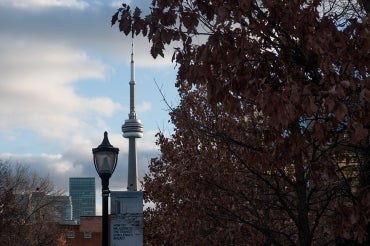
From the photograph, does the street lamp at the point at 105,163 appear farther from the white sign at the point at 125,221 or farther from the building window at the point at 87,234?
the building window at the point at 87,234

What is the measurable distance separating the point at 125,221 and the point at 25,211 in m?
50.5

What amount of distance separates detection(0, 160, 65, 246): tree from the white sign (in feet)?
126

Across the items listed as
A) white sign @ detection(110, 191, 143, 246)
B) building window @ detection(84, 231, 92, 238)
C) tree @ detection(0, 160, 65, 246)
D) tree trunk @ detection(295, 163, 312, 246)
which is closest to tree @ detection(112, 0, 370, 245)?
tree trunk @ detection(295, 163, 312, 246)

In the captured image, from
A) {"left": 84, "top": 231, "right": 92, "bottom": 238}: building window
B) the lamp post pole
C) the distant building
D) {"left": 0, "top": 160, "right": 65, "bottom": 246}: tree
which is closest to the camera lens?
the lamp post pole

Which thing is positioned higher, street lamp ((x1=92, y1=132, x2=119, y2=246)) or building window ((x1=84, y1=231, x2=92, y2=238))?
building window ((x1=84, y1=231, x2=92, y2=238))

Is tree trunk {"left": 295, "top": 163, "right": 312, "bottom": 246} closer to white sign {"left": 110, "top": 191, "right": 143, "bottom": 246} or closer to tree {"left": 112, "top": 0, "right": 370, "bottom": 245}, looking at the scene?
tree {"left": 112, "top": 0, "right": 370, "bottom": 245}

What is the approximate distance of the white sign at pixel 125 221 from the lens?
43.2 ft

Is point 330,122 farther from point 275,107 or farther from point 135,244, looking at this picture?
point 135,244

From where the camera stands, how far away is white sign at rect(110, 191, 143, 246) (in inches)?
519

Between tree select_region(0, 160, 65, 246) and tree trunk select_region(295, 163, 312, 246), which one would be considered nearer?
tree trunk select_region(295, 163, 312, 246)

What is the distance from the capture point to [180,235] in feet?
50.6

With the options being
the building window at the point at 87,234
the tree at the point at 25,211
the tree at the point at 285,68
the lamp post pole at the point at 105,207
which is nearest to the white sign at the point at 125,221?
the lamp post pole at the point at 105,207

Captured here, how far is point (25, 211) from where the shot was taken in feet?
202

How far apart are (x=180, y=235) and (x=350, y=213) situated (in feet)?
32.8
